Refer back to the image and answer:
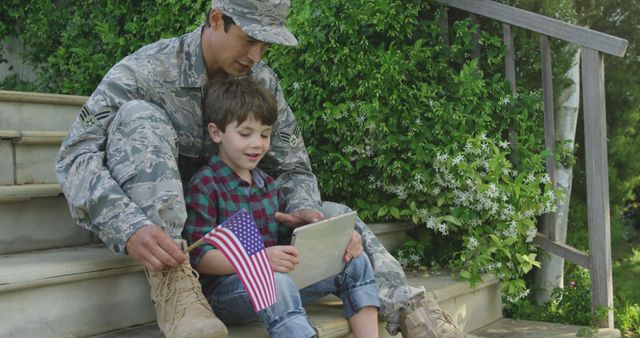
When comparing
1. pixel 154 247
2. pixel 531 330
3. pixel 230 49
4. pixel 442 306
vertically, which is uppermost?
pixel 230 49

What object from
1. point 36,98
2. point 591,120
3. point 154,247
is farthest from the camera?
point 591,120

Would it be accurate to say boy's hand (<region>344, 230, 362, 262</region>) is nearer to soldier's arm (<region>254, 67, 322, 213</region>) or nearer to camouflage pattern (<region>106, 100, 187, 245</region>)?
soldier's arm (<region>254, 67, 322, 213</region>)

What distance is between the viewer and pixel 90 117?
7.30 ft

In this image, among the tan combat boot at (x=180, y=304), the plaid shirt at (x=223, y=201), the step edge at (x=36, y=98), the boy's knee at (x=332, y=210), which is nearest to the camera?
the tan combat boot at (x=180, y=304)

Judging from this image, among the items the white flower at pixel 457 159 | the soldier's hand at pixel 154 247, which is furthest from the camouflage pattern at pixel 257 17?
the white flower at pixel 457 159

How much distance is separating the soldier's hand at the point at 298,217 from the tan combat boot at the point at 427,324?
15.9 inches

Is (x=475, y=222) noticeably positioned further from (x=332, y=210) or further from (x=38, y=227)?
(x=38, y=227)

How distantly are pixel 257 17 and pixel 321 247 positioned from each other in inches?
27.1

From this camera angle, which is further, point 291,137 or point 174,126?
point 291,137

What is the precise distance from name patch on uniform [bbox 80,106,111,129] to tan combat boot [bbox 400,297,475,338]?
107 cm

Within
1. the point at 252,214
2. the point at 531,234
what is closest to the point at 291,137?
the point at 252,214

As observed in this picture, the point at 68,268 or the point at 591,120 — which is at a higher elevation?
the point at 591,120

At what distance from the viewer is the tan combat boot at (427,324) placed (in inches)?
94.8

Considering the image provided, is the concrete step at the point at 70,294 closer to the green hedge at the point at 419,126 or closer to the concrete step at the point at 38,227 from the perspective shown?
the concrete step at the point at 38,227
